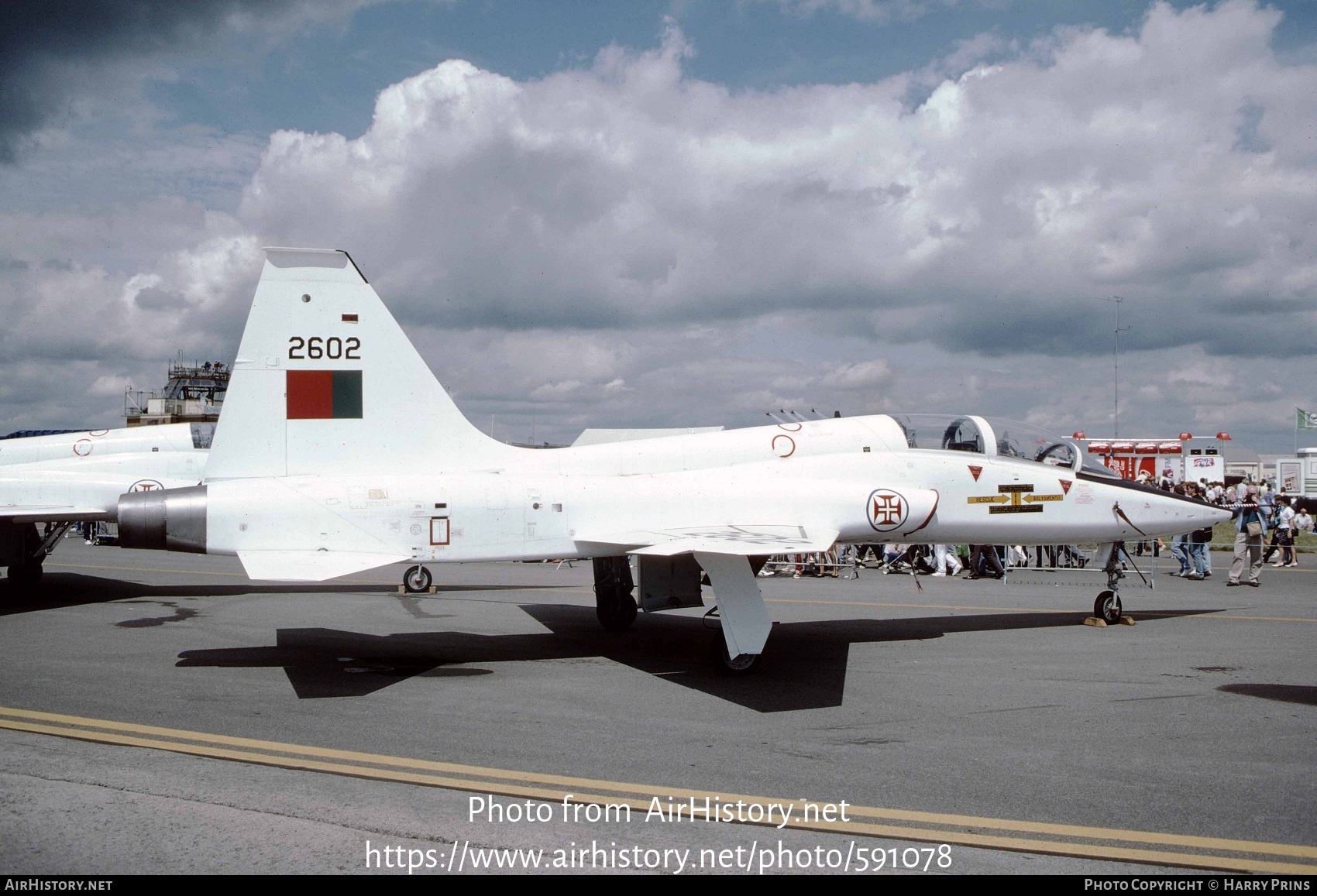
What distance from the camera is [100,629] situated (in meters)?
11.4

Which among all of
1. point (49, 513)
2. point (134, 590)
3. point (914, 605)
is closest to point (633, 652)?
point (914, 605)

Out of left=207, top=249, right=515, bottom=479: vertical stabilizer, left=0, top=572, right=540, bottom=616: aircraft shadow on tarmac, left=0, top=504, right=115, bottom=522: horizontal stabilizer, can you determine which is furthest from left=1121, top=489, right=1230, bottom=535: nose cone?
left=0, top=504, right=115, bottom=522: horizontal stabilizer

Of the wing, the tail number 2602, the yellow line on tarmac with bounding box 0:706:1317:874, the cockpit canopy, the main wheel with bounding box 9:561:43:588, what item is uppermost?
the tail number 2602

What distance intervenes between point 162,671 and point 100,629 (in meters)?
3.61

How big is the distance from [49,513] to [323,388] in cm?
791

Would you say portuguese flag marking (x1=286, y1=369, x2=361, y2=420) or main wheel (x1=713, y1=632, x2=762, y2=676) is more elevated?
portuguese flag marking (x1=286, y1=369, x2=361, y2=420)

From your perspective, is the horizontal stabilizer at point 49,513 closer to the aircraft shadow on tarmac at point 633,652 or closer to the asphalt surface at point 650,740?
the asphalt surface at point 650,740

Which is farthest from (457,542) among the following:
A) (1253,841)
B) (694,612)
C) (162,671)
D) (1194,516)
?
(1194,516)

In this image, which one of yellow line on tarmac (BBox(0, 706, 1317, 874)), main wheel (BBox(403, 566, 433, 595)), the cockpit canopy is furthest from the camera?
main wheel (BBox(403, 566, 433, 595))

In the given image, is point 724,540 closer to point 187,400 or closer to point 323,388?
point 323,388

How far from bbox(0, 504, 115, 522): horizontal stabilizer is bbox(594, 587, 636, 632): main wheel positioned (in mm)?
7948

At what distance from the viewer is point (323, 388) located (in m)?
9.14

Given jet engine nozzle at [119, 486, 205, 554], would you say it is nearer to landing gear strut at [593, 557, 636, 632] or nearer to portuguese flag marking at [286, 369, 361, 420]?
portuguese flag marking at [286, 369, 361, 420]

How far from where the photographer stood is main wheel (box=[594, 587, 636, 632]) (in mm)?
11555
